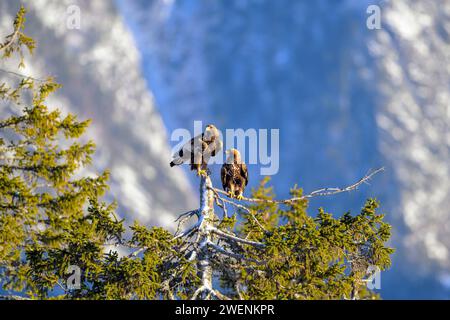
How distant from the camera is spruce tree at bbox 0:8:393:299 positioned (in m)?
13.5

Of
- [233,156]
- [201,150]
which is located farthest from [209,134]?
[233,156]

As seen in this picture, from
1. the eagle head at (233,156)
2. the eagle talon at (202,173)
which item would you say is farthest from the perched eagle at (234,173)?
the eagle talon at (202,173)

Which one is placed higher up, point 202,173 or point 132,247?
point 202,173

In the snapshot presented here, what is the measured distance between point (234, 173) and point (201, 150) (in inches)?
89.6

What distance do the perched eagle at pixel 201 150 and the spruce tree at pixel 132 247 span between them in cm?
183

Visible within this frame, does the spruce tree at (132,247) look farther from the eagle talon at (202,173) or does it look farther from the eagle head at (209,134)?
the eagle head at (209,134)

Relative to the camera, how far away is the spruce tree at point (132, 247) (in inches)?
532

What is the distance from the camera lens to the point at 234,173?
61.3ft

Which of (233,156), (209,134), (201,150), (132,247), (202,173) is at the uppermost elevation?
(233,156)

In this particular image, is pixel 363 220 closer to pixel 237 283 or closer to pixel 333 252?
pixel 333 252

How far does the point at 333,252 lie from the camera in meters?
13.9

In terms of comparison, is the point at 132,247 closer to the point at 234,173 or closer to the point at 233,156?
the point at 234,173
